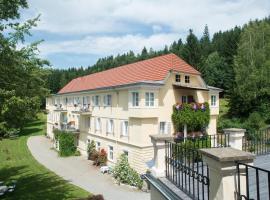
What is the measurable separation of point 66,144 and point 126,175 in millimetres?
17252

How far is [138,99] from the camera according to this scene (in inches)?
1062

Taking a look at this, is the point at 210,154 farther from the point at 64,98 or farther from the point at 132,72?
the point at 64,98

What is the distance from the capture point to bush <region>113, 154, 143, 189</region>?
1012 inches

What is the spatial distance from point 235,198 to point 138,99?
2238 cm

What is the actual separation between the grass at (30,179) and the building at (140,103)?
6.55 m

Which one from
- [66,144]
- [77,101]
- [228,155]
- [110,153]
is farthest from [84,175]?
[228,155]

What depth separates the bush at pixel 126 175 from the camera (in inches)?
1012

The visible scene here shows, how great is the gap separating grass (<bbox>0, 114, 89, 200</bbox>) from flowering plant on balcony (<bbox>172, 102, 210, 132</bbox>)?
11147 millimetres

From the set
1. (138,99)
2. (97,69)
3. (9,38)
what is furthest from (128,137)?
(97,69)

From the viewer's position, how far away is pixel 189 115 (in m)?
29.1

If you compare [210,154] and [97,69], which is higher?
[97,69]

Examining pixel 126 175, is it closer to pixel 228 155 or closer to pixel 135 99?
pixel 135 99

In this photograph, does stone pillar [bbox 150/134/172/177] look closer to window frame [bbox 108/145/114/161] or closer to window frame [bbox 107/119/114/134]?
window frame [bbox 107/119/114/134]

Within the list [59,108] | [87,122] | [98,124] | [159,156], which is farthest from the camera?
[59,108]
